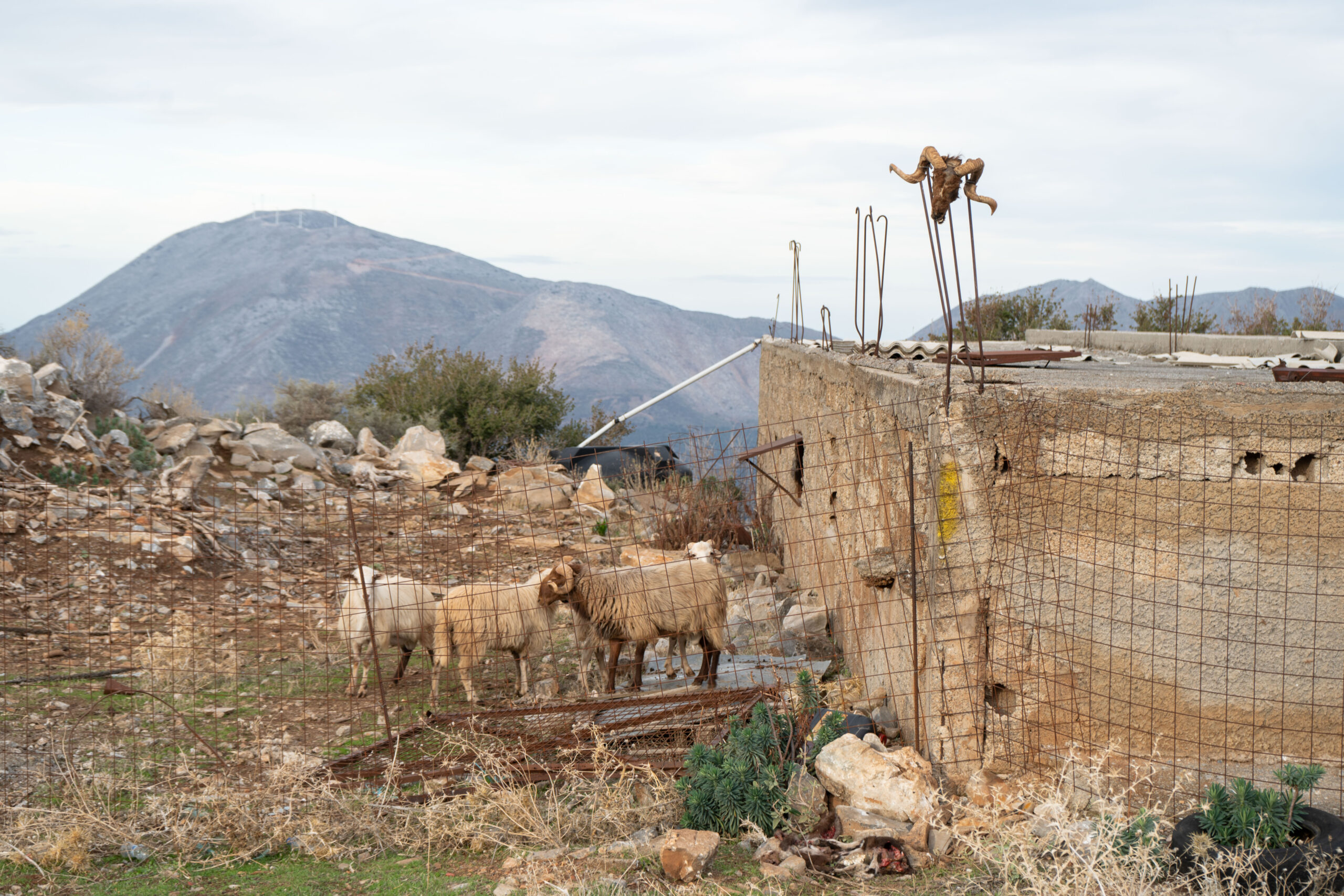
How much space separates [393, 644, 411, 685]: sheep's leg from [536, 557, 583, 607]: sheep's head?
1.41m

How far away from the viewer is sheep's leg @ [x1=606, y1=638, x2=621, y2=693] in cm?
712

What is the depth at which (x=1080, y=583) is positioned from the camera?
15.6 ft

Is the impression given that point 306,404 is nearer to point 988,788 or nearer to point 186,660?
point 186,660

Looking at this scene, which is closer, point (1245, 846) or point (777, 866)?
point (1245, 846)

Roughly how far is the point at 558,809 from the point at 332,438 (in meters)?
14.8

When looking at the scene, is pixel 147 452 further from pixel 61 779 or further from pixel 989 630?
pixel 989 630

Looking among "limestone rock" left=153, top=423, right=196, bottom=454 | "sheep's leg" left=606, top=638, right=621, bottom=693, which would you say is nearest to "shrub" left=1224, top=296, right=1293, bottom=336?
"sheep's leg" left=606, top=638, right=621, bottom=693

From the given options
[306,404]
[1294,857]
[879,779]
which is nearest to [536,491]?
[306,404]

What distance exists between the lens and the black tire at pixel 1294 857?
11.9ft

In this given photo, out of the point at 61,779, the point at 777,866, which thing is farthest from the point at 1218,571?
the point at 61,779

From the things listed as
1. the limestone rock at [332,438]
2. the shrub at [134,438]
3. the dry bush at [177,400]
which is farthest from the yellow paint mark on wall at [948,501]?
the dry bush at [177,400]

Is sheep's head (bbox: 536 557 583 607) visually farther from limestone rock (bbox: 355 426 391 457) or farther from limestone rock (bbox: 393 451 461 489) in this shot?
limestone rock (bbox: 355 426 391 457)

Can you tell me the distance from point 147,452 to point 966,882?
13.8 m

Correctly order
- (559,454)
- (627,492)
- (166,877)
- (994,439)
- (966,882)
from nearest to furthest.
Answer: (966,882), (166,877), (994,439), (627,492), (559,454)
